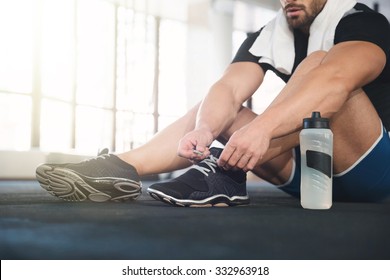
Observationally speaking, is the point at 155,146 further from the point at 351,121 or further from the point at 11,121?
the point at 11,121

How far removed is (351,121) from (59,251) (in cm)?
86

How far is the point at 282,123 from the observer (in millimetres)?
1115

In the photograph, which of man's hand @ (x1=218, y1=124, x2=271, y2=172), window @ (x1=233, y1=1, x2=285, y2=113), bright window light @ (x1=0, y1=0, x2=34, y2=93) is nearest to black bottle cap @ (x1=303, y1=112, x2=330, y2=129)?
man's hand @ (x1=218, y1=124, x2=271, y2=172)

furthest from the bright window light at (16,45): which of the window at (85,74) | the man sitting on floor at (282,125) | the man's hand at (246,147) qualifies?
the man's hand at (246,147)

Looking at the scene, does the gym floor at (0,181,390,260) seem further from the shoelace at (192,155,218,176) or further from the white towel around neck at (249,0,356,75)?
the white towel around neck at (249,0,356,75)

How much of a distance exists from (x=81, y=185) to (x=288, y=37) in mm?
797

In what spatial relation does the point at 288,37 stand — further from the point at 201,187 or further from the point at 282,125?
the point at 201,187

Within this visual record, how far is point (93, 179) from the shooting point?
127 cm

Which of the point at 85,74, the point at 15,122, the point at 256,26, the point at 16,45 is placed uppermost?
the point at 256,26

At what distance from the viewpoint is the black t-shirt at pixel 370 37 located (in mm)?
1198

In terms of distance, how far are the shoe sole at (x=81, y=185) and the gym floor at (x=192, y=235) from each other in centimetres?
17

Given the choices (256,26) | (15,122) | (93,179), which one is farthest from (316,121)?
(256,26)

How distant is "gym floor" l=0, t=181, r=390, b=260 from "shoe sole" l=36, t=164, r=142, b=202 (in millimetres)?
171

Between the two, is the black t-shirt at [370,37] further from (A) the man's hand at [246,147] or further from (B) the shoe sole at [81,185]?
(B) the shoe sole at [81,185]
